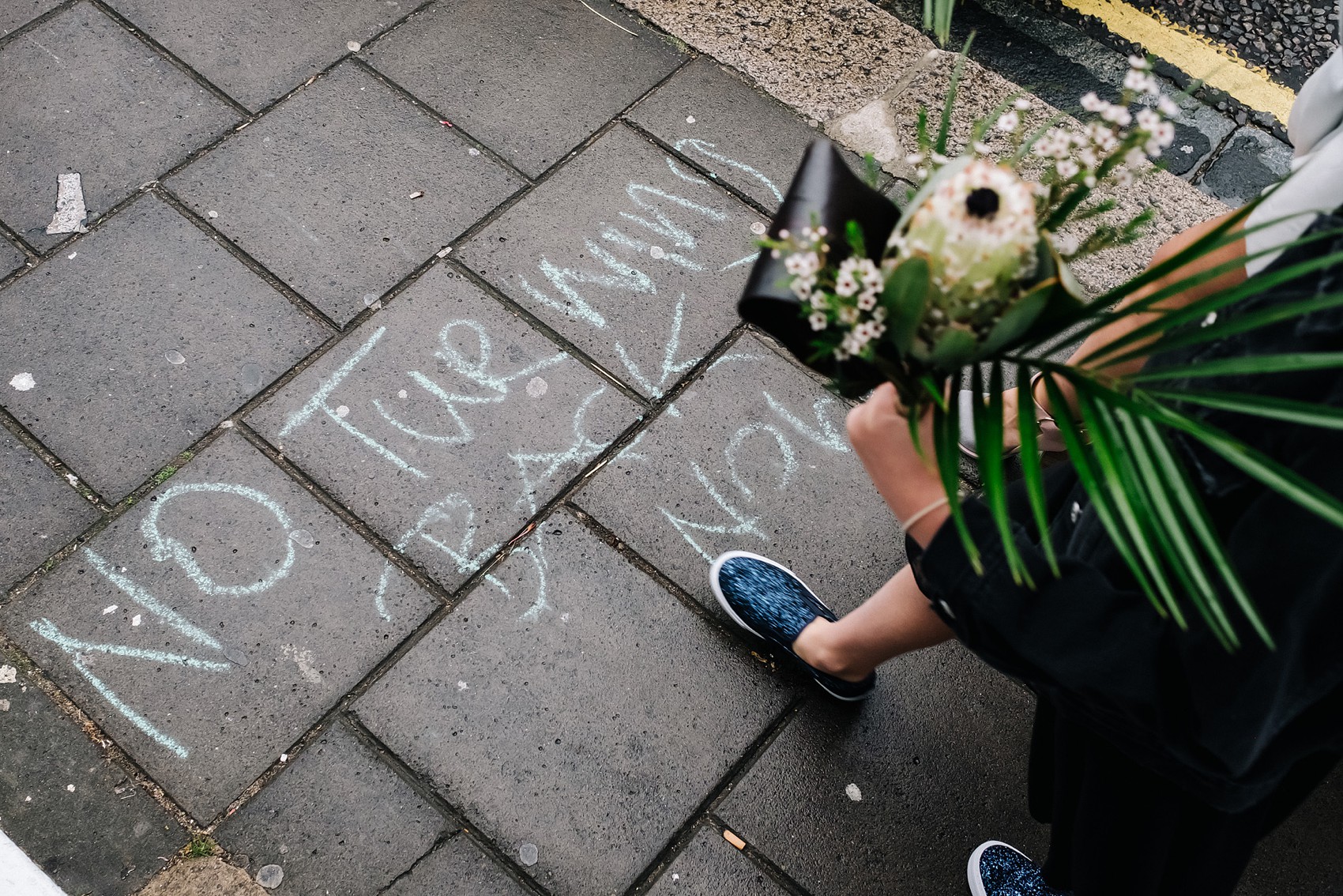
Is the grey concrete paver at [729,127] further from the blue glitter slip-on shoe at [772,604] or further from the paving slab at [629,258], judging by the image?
the blue glitter slip-on shoe at [772,604]

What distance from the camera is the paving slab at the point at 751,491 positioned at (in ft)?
8.67

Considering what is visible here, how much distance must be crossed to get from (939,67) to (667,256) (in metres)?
1.21

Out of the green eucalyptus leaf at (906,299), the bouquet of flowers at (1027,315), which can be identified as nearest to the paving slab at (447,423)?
the bouquet of flowers at (1027,315)

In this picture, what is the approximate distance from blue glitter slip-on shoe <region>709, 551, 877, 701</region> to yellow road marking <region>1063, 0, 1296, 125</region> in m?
2.48

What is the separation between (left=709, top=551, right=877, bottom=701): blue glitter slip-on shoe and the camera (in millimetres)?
2414

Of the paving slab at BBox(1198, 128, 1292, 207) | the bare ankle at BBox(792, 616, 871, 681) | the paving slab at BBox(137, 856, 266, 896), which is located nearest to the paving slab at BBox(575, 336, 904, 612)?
the bare ankle at BBox(792, 616, 871, 681)

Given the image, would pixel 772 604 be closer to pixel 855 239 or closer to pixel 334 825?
pixel 334 825

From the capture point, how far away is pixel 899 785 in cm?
240

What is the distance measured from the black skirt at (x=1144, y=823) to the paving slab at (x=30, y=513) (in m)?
2.11

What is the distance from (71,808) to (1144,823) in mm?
Answer: 1971

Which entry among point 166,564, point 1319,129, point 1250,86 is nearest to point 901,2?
point 1250,86

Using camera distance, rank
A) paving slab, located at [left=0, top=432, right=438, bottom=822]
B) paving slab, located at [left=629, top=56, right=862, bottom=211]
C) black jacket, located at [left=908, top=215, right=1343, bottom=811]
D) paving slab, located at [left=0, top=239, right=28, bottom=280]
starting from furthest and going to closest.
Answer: paving slab, located at [left=629, top=56, right=862, bottom=211] → paving slab, located at [left=0, top=239, right=28, bottom=280] → paving slab, located at [left=0, top=432, right=438, bottom=822] → black jacket, located at [left=908, top=215, right=1343, bottom=811]

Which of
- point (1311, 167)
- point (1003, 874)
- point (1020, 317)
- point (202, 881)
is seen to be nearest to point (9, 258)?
point (202, 881)

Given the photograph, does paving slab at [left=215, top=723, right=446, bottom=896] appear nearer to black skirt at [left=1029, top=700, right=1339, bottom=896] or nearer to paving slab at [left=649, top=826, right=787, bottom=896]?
paving slab at [left=649, top=826, right=787, bottom=896]
